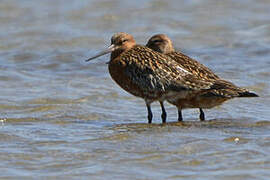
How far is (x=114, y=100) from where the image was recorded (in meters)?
10.9

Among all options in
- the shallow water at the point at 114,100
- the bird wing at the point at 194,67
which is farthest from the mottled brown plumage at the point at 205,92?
the shallow water at the point at 114,100

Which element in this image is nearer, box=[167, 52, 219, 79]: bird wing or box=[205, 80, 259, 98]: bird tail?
box=[205, 80, 259, 98]: bird tail

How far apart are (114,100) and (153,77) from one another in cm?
145

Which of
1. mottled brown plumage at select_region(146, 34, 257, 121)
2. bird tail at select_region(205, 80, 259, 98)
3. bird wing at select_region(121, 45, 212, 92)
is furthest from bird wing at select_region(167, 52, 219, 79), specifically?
bird tail at select_region(205, 80, 259, 98)

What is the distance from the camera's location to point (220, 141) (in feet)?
26.6

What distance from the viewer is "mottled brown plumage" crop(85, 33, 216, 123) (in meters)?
9.43

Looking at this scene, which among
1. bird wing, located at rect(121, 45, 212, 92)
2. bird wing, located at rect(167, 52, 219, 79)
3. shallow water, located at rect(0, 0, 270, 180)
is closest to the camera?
shallow water, located at rect(0, 0, 270, 180)

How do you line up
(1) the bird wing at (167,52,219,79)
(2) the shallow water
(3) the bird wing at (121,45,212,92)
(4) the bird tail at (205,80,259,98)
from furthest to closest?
Answer: (1) the bird wing at (167,52,219,79)
(3) the bird wing at (121,45,212,92)
(4) the bird tail at (205,80,259,98)
(2) the shallow water

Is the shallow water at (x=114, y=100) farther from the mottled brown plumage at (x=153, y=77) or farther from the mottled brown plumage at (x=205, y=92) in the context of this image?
the mottled brown plumage at (x=153, y=77)

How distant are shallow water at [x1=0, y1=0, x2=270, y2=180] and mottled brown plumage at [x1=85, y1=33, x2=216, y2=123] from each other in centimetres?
38

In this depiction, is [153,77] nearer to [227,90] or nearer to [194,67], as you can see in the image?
[194,67]

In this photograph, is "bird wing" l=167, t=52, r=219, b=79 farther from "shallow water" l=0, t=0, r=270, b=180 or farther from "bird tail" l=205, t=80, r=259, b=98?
"shallow water" l=0, t=0, r=270, b=180

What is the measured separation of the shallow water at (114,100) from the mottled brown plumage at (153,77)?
1.24 ft

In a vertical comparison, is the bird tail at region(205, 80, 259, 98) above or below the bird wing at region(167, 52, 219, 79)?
below
